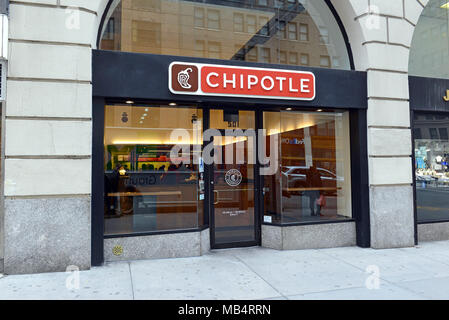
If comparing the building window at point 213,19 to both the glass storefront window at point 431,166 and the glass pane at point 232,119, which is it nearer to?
the glass pane at point 232,119

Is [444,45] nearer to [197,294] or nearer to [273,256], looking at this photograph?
[273,256]

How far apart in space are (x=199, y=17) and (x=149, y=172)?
335 centimetres

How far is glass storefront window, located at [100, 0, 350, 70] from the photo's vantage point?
20.2 feet

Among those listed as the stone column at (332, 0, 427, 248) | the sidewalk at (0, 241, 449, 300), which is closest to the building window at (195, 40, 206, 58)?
the stone column at (332, 0, 427, 248)

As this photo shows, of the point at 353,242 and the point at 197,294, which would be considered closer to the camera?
the point at 197,294

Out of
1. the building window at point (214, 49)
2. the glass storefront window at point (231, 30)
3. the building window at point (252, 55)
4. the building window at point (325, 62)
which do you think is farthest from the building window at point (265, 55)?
the building window at point (325, 62)

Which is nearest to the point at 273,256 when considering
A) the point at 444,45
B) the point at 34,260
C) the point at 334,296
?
the point at 334,296

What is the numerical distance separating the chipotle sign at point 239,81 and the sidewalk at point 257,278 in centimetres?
300

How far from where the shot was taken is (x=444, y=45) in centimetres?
792

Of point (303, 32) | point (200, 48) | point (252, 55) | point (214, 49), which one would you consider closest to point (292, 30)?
point (303, 32)

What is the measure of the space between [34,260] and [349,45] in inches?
289

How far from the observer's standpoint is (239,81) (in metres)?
6.02

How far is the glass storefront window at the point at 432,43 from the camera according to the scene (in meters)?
7.51
